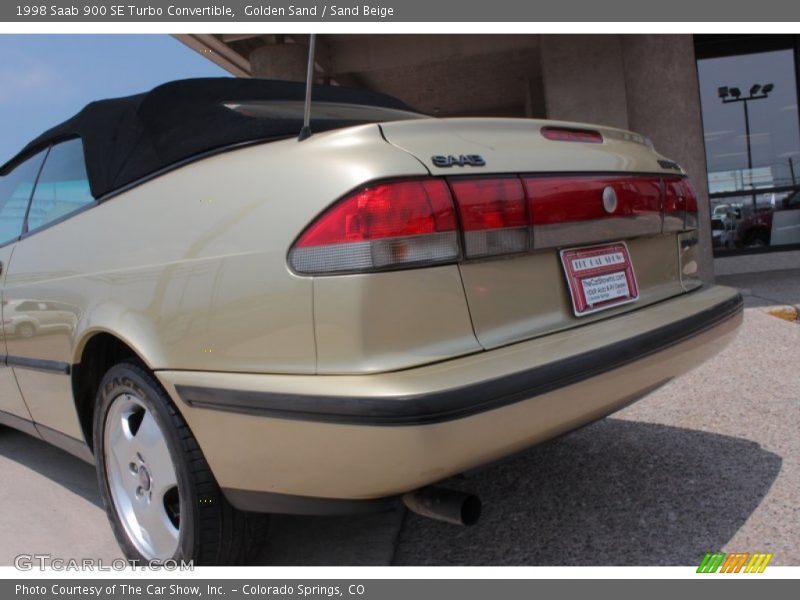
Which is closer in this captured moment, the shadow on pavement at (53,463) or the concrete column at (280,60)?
the shadow on pavement at (53,463)

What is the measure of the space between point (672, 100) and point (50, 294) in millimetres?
6354

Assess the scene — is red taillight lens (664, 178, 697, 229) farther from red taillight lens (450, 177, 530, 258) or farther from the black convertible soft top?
the black convertible soft top

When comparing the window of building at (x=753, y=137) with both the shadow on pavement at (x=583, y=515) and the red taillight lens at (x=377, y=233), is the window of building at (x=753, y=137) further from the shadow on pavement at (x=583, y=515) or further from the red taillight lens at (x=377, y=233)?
the red taillight lens at (x=377, y=233)

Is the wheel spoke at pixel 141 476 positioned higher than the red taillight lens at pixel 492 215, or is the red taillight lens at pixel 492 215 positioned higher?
the red taillight lens at pixel 492 215

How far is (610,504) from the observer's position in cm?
256

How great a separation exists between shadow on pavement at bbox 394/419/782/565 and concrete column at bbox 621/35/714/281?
4.66 m

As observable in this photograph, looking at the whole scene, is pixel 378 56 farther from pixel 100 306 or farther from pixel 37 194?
pixel 100 306

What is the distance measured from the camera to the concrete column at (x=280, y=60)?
8.97 metres

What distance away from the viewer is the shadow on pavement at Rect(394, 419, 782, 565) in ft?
7.40

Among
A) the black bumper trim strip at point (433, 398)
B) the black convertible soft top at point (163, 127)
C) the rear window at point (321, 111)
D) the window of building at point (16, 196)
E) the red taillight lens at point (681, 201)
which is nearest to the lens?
the black bumper trim strip at point (433, 398)

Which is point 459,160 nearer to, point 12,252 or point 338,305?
point 338,305

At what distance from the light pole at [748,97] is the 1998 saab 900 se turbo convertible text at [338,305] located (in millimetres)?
7779

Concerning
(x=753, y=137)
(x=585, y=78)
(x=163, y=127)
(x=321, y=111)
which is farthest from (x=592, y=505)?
(x=753, y=137)

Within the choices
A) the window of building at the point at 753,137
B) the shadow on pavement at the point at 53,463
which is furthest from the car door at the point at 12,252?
the window of building at the point at 753,137
